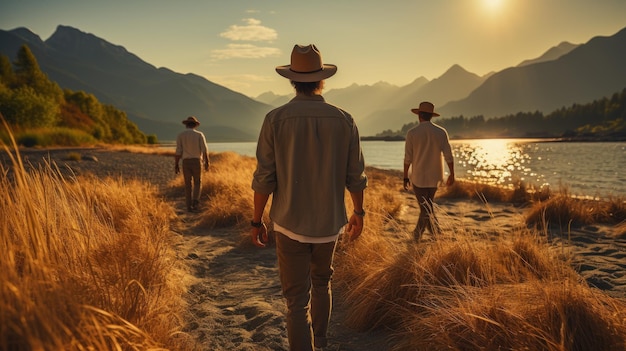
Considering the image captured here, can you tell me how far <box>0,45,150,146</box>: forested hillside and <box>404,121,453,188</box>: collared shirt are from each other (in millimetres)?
18354

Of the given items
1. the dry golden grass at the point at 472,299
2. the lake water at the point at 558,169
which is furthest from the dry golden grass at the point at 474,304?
the lake water at the point at 558,169

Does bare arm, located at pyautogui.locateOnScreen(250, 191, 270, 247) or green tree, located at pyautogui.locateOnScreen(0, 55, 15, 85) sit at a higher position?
green tree, located at pyautogui.locateOnScreen(0, 55, 15, 85)

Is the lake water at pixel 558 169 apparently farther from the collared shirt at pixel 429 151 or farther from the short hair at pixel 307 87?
the short hair at pixel 307 87

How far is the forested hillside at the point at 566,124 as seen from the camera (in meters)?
105

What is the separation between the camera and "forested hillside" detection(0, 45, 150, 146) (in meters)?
30.1

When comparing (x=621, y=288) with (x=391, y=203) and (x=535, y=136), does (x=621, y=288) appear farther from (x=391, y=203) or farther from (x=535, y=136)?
(x=535, y=136)

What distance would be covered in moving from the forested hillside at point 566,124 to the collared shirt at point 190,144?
327ft

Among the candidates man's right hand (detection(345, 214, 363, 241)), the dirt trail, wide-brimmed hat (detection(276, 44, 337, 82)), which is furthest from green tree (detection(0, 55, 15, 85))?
man's right hand (detection(345, 214, 363, 241))

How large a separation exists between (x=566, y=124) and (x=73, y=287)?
148647 mm

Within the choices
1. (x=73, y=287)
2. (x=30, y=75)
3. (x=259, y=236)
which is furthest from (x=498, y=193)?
(x=30, y=75)

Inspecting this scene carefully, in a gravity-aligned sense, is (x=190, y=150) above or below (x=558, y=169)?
above

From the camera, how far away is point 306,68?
2.29 m

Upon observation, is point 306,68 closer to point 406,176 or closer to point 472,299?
point 472,299

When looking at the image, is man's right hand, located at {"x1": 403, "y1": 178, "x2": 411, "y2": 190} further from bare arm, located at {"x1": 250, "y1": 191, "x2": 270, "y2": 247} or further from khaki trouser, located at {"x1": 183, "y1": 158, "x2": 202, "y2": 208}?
khaki trouser, located at {"x1": 183, "y1": 158, "x2": 202, "y2": 208}
